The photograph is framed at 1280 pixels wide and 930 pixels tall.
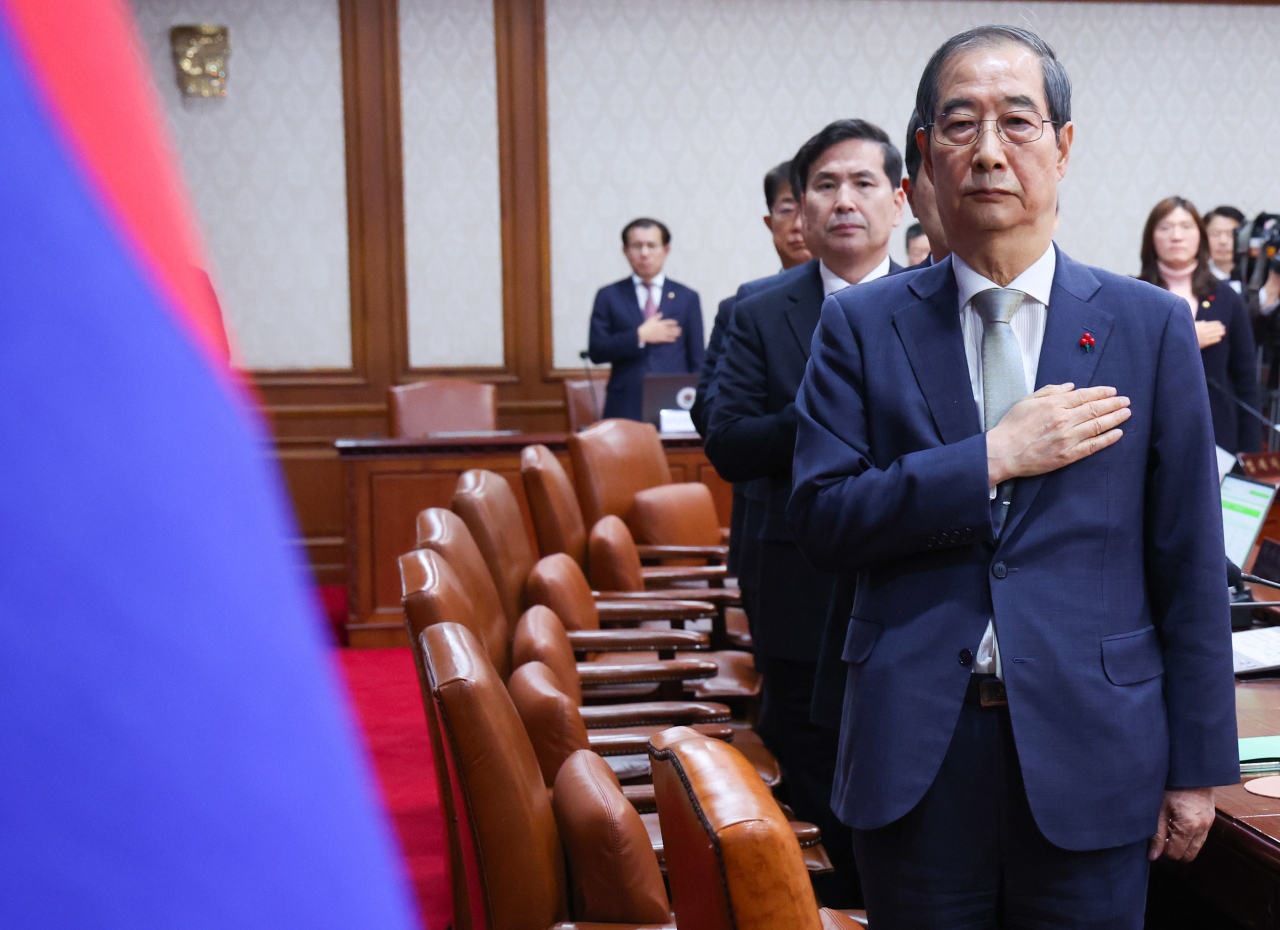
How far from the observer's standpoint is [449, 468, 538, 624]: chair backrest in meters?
2.41

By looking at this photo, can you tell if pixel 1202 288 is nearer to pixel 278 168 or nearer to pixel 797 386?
pixel 797 386

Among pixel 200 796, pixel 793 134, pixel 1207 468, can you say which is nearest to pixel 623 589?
pixel 1207 468

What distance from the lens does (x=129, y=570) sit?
146mm

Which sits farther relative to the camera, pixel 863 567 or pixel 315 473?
pixel 315 473

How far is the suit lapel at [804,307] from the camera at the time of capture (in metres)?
2.05

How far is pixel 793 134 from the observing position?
7023mm

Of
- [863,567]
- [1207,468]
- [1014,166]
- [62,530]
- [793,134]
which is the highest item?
[793,134]

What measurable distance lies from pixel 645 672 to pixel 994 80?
4.65ft

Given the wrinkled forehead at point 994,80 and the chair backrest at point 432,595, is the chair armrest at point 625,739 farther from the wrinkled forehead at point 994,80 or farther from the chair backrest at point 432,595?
the wrinkled forehead at point 994,80

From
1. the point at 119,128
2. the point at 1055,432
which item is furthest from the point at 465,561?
the point at 119,128

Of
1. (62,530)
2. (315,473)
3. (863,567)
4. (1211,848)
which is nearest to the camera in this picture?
(62,530)

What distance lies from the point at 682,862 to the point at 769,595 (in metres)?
1.18

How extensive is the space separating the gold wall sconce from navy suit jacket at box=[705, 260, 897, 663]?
17.2 feet

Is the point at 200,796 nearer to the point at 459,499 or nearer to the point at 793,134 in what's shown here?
the point at 459,499
